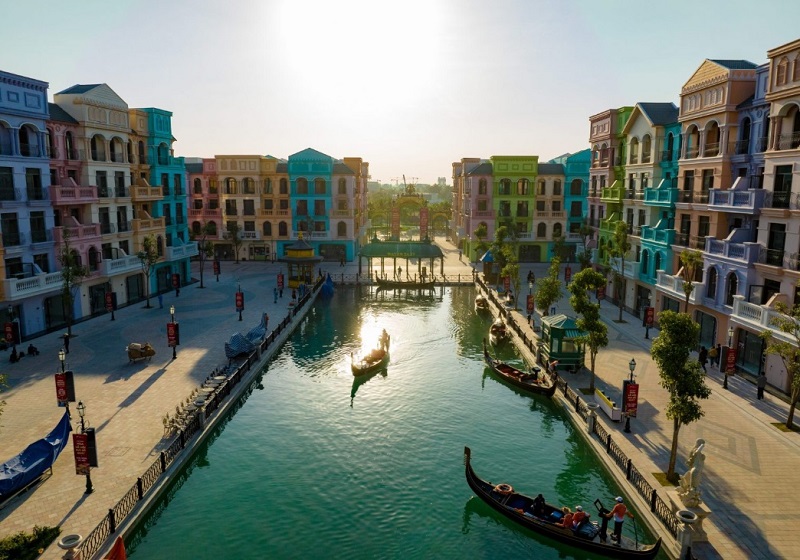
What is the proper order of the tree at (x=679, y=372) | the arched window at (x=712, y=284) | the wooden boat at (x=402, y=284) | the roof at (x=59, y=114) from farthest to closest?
the wooden boat at (x=402, y=284)
the roof at (x=59, y=114)
the arched window at (x=712, y=284)
the tree at (x=679, y=372)

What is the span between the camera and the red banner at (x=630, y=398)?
1109 inches

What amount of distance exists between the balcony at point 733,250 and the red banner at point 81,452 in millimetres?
36245

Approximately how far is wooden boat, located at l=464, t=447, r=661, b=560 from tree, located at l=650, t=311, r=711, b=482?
475cm

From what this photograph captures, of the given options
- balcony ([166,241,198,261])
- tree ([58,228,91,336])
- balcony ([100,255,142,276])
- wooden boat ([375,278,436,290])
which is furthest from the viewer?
wooden boat ([375,278,436,290])

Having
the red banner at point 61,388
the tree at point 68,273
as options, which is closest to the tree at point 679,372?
the red banner at point 61,388

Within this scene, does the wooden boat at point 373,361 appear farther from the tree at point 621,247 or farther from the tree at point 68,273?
the tree at point 68,273

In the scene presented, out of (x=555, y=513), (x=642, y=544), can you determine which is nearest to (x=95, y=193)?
(x=555, y=513)

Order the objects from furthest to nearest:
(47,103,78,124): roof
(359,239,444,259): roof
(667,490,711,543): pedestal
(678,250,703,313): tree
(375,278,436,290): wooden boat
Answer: (359,239,444,259): roof < (375,278,436,290): wooden boat < (47,103,78,124): roof < (678,250,703,313): tree < (667,490,711,543): pedestal

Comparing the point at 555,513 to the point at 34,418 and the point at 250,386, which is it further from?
the point at 34,418

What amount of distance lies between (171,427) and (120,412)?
4433mm

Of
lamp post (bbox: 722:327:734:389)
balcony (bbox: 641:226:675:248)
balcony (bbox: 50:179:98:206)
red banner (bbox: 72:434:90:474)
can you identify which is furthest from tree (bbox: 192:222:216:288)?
lamp post (bbox: 722:327:734:389)

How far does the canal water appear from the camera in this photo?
67.0ft

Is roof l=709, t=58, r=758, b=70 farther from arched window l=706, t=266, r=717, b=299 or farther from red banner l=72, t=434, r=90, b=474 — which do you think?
red banner l=72, t=434, r=90, b=474

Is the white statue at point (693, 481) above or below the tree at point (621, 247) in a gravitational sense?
below
